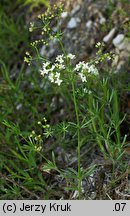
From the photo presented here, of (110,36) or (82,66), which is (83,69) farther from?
(110,36)

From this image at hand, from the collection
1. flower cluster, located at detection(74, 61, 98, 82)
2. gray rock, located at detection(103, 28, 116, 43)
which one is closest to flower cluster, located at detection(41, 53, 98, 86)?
flower cluster, located at detection(74, 61, 98, 82)

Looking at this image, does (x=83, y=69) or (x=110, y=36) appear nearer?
(x=83, y=69)

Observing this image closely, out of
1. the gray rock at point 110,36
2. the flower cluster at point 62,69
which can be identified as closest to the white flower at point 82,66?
the flower cluster at point 62,69

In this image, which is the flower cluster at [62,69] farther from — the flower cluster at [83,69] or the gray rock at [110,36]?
the gray rock at [110,36]

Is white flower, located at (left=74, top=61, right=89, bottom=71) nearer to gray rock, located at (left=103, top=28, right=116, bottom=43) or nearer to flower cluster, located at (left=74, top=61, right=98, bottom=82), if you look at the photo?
flower cluster, located at (left=74, top=61, right=98, bottom=82)

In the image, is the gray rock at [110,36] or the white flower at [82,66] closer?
the white flower at [82,66]

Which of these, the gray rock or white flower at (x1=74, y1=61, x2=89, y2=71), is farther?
the gray rock

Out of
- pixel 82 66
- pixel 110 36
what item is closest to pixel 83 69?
pixel 82 66

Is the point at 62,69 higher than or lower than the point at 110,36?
lower

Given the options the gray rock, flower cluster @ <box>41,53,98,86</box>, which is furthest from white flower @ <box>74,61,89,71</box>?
the gray rock

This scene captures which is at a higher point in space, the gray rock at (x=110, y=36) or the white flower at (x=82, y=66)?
the gray rock at (x=110, y=36)

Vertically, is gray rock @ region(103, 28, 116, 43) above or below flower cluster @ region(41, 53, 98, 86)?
above
